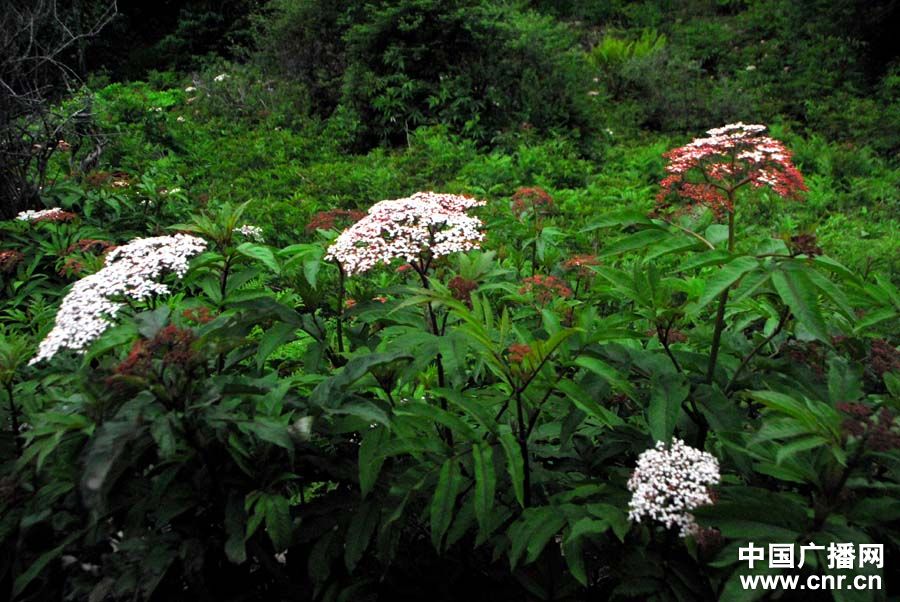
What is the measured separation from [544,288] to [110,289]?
1.27 meters

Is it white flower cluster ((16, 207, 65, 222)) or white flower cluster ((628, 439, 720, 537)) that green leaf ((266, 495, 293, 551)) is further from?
white flower cluster ((16, 207, 65, 222))

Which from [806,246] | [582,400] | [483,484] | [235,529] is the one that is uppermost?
[806,246]

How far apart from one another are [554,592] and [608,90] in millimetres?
8844

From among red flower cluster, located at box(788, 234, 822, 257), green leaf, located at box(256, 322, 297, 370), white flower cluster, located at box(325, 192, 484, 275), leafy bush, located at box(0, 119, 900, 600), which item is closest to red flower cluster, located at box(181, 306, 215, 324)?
leafy bush, located at box(0, 119, 900, 600)

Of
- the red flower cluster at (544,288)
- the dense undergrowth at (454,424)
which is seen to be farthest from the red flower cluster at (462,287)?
the red flower cluster at (544,288)

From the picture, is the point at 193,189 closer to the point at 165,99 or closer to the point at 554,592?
the point at 165,99

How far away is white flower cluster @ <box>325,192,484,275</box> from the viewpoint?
189 centimetres

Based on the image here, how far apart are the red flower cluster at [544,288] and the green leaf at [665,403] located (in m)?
0.54

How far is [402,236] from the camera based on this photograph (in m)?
1.95

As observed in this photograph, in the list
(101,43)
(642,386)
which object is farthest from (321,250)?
(101,43)

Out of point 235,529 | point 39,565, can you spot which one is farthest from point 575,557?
point 39,565

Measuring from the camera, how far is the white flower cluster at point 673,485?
53.9 inches

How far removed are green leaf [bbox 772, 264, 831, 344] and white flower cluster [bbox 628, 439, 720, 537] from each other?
35 centimetres

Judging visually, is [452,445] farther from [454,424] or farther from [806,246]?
[806,246]
